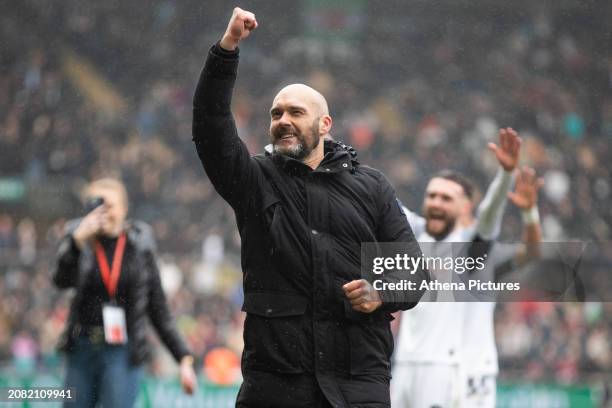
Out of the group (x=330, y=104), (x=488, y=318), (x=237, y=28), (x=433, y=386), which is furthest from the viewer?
(x=330, y=104)

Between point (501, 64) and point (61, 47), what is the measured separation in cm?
940

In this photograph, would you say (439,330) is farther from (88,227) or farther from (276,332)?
(276,332)

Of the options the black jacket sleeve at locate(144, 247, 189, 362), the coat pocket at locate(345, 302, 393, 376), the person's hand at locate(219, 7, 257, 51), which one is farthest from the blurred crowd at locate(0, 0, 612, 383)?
the person's hand at locate(219, 7, 257, 51)

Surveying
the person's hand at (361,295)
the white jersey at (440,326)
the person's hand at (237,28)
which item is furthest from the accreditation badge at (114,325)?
the person's hand at (237,28)

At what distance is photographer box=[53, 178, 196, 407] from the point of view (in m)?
5.75

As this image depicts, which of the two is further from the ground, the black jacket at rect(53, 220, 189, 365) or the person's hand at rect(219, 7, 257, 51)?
the person's hand at rect(219, 7, 257, 51)

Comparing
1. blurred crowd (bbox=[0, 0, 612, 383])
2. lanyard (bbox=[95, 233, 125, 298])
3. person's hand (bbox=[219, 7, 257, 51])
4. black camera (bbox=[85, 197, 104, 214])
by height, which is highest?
blurred crowd (bbox=[0, 0, 612, 383])

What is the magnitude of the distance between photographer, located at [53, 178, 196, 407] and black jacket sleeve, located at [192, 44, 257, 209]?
210cm

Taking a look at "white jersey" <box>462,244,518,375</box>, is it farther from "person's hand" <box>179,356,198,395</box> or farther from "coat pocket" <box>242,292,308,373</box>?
"coat pocket" <box>242,292,308,373</box>

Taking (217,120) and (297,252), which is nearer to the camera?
(217,120)

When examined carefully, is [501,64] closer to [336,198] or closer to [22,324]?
[22,324]

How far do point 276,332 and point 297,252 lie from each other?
29 cm

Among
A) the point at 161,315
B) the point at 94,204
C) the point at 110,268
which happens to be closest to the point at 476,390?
the point at 161,315

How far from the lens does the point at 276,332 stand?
3836 millimetres
